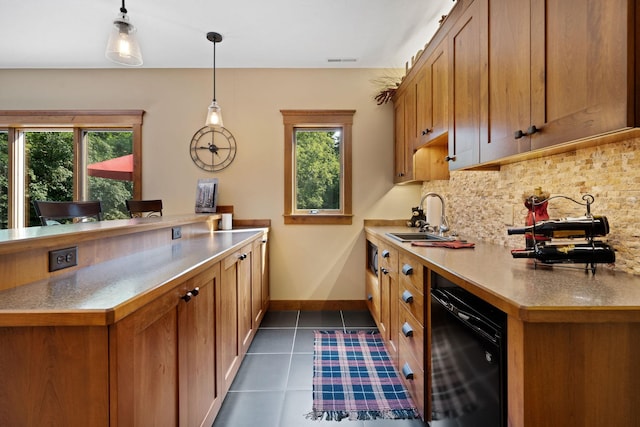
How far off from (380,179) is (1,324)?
10.6ft

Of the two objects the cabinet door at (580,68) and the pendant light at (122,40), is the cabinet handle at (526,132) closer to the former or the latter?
the cabinet door at (580,68)

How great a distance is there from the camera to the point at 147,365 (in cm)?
96

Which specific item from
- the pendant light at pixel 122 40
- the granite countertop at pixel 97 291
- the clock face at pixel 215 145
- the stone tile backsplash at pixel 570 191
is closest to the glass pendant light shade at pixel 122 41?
the pendant light at pixel 122 40

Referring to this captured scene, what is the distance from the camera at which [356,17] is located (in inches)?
103

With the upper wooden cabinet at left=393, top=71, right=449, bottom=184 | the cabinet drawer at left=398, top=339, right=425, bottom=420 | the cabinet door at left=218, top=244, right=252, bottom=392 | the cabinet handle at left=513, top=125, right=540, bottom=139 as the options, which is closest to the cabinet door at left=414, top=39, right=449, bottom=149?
the upper wooden cabinet at left=393, top=71, right=449, bottom=184

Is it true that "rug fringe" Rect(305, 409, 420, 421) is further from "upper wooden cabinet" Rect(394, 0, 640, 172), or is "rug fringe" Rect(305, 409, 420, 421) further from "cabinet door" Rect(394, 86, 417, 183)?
"cabinet door" Rect(394, 86, 417, 183)

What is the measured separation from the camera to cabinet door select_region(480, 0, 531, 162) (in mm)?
1290

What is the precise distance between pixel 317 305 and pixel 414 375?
190 centimetres

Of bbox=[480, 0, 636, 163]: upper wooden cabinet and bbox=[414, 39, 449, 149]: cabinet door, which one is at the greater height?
bbox=[414, 39, 449, 149]: cabinet door

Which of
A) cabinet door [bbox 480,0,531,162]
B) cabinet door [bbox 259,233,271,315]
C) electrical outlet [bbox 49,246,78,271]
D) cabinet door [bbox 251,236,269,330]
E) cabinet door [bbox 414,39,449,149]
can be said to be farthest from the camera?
cabinet door [bbox 259,233,271,315]

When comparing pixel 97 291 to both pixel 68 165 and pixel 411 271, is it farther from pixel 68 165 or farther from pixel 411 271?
pixel 68 165

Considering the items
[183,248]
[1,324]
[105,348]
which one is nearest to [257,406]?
[183,248]

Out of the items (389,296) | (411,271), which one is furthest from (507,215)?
(389,296)

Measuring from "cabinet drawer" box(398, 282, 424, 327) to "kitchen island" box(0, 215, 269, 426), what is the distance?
1.07 meters
